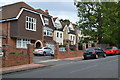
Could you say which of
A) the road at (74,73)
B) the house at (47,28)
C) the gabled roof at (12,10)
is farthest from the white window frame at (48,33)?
the road at (74,73)

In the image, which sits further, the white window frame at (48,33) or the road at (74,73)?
the white window frame at (48,33)

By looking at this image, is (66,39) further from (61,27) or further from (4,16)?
(4,16)

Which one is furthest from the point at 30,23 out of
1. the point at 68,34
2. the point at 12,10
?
the point at 68,34

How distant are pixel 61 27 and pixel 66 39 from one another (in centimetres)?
436

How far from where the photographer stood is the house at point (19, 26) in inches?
1097

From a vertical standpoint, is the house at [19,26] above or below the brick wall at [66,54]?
above

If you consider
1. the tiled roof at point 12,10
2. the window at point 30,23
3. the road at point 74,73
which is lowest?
the road at point 74,73

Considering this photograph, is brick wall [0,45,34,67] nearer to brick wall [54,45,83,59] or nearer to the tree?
brick wall [54,45,83,59]

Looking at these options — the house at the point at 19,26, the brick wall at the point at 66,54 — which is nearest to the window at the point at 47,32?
the house at the point at 19,26

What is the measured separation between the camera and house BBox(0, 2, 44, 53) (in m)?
27.9

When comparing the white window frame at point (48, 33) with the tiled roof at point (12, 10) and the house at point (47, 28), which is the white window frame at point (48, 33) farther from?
the tiled roof at point (12, 10)

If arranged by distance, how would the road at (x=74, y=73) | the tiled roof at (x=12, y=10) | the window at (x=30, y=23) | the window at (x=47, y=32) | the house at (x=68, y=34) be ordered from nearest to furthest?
the road at (x=74, y=73)
the tiled roof at (x=12, y=10)
the window at (x=30, y=23)
the window at (x=47, y=32)
the house at (x=68, y=34)

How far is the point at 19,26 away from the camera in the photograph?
28.2 meters

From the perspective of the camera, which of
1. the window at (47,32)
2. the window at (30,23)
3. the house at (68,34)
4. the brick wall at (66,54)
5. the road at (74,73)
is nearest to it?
the road at (74,73)
